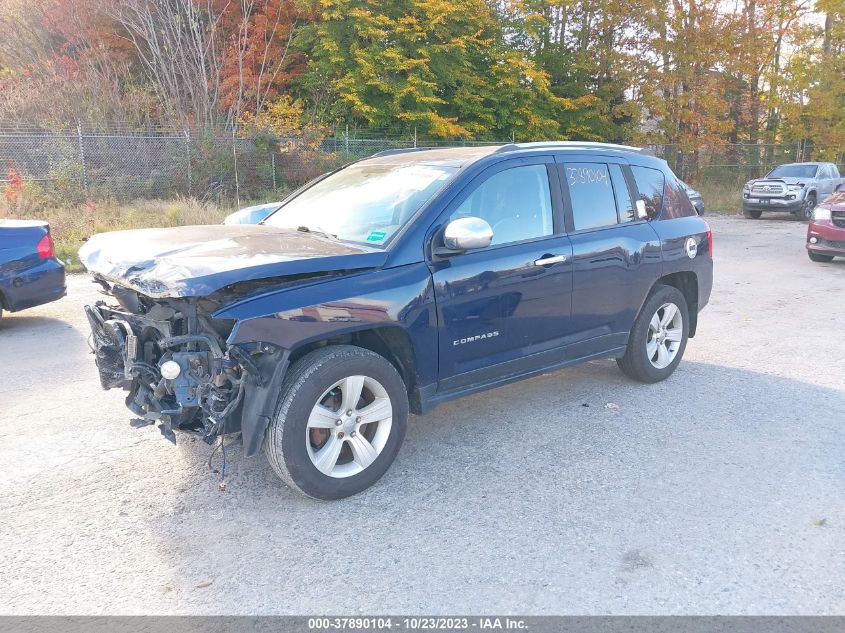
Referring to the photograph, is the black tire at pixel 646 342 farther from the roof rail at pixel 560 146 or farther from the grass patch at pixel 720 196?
the grass patch at pixel 720 196

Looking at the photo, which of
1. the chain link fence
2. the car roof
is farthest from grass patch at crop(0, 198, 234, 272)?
the car roof

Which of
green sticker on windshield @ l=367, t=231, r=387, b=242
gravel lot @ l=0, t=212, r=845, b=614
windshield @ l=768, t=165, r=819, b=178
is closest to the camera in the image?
gravel lot @ l=0, t=212, r=845, b=614

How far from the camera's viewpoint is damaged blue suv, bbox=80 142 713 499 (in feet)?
11.1

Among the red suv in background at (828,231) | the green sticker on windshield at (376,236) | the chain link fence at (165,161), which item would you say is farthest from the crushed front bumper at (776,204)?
the green sticker on windshield at (376,236)

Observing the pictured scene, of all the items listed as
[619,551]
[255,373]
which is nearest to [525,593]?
[619,551]

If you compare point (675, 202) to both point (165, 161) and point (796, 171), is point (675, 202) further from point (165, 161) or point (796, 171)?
point (796, 171)

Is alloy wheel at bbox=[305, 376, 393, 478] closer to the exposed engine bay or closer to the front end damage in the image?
the front end damage

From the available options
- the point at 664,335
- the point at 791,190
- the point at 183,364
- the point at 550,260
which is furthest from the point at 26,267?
the point at 791,190

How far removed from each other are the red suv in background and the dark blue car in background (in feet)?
40.1

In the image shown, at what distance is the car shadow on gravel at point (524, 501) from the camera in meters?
3.14

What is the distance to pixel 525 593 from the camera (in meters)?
2.93

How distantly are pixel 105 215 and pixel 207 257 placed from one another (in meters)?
12.5

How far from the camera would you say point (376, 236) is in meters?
4.07

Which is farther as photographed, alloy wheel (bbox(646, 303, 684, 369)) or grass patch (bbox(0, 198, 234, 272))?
grass patch (bbox(0, 198, 234, 272))
